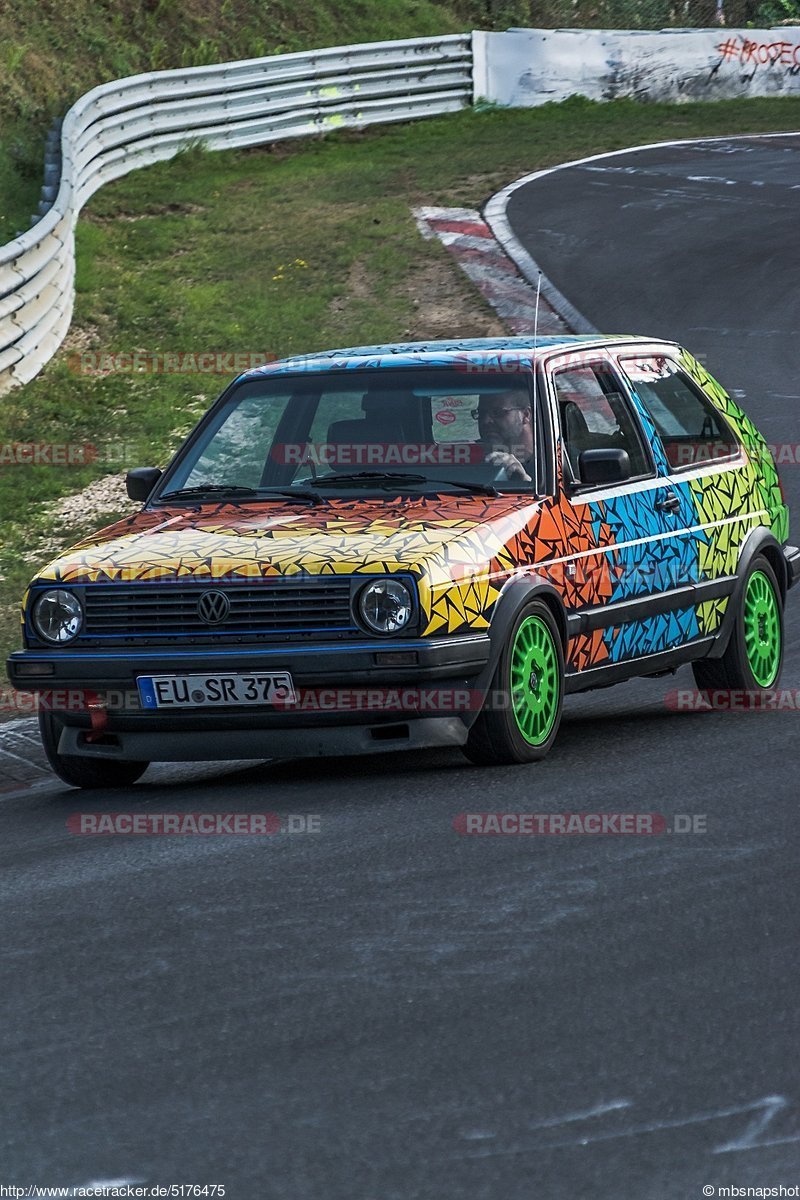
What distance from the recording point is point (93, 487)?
1430cm

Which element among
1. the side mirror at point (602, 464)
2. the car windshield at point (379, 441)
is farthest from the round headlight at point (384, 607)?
the side mirror at point (602, 464)

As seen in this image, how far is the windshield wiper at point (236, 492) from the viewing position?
7766mm

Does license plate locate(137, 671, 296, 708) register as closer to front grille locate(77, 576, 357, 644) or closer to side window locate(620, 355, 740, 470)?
front grille locate(77, 576, 357, 644)

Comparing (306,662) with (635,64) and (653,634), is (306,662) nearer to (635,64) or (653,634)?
(653,634)

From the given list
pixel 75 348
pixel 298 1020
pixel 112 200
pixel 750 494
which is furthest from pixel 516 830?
pixel 112 200

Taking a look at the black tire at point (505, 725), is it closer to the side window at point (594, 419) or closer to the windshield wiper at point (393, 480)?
the windshield wiper at point (393, 480)

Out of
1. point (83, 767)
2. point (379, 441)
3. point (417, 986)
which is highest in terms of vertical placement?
point (379, 441)

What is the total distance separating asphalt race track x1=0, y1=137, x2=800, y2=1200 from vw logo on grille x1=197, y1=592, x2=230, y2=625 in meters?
0.67

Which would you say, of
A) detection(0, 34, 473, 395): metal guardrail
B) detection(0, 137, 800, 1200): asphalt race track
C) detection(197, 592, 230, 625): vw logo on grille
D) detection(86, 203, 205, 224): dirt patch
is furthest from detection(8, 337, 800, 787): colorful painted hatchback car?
detection(86, 203, 205, 224): dirt patch

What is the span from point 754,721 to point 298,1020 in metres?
4.50

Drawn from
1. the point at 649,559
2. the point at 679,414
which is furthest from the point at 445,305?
the point at 649,559

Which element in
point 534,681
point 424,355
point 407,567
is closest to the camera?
point 407,567

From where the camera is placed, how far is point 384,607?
6.97 meters

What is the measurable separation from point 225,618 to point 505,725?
3.57 ft
